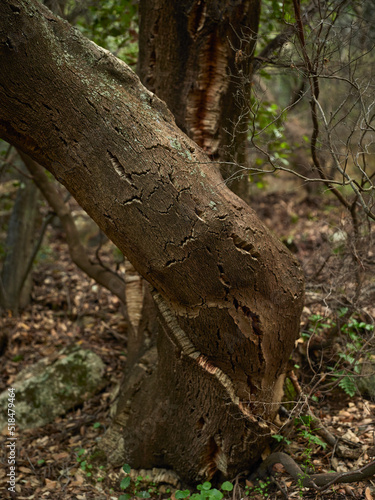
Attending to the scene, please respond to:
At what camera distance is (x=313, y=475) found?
2607 mm

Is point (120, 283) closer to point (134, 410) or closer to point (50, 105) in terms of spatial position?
point (134, 410)

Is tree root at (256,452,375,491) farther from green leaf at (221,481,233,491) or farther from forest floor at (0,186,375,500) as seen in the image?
green leaf at (221,481,233,491)

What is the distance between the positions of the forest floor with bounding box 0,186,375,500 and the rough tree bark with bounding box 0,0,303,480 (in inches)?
20.7

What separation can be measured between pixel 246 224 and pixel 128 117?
931 mm

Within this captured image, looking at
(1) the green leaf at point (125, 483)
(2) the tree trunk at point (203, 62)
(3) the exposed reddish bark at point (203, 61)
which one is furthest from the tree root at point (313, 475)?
(3) the exposed reddish bark at point (203, 61)

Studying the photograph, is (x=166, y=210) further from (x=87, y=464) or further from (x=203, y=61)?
(x=87, y=464)

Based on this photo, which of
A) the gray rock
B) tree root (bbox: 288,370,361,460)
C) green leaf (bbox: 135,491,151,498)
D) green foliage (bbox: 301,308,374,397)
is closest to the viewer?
green leaf (bbox: 135,491,151,498)

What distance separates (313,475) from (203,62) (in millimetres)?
3044

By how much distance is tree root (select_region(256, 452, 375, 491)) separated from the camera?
2.40 meters

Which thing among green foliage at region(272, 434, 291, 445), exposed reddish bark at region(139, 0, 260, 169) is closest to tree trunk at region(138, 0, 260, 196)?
exposed reddish bark at region(139, 0, 260, 169)

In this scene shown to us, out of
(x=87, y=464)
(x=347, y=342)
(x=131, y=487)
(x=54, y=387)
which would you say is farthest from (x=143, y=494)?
(x=347, y=342)

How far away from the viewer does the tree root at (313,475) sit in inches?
94.4

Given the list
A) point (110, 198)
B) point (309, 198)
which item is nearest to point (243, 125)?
point (110, 198)

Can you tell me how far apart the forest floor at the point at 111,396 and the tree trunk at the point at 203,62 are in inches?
56.6
